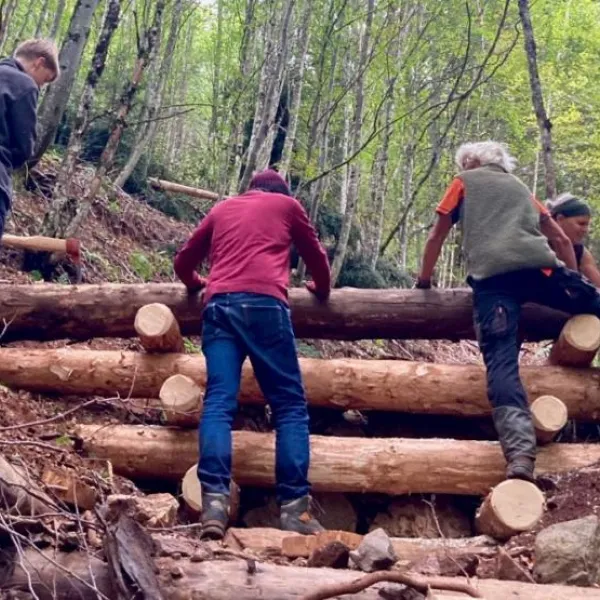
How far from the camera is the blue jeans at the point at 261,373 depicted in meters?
4.90

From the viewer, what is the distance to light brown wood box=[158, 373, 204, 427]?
225 inches

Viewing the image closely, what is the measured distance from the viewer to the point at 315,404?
6.41 m

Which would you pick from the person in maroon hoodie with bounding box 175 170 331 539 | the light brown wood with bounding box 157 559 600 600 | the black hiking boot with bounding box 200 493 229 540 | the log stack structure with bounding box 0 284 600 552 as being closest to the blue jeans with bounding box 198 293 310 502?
the person in maroon hoodie with bounding box 175 170 331 539

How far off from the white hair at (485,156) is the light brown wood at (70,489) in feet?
12.2

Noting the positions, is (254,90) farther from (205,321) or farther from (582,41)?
(582,41)

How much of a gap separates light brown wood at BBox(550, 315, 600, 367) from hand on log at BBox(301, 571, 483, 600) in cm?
355

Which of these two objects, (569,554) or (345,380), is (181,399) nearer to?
(345,380)

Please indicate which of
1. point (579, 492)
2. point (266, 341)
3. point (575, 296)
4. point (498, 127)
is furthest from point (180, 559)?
point (498, 127)

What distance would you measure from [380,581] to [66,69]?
7.35 metres

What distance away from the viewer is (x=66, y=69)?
8750 mm

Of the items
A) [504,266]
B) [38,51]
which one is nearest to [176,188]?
[38,51]

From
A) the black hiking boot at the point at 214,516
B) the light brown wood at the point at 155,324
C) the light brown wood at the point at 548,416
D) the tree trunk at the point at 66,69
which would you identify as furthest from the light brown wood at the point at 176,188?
the black hiking boot at the point at 214,516

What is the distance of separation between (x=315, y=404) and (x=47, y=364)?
2.13 metres

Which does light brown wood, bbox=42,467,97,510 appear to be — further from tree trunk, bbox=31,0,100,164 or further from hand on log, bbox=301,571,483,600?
tree trunk, bbox=31,0,100,164
